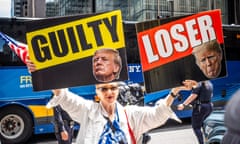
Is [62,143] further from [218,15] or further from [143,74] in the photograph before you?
[218,15]

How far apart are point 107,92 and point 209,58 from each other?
93 centimetres

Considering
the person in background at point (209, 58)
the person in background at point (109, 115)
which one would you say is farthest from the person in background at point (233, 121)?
the person in background at point (209, 58)

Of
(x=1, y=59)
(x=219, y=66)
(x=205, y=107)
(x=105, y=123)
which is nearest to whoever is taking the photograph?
(x=105, y=123)

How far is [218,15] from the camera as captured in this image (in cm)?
310

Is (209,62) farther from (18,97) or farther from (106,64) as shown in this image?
(18,97)

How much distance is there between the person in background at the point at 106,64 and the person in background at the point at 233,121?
69.7 inches

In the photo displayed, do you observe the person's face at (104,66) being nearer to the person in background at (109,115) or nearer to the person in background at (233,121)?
the person in background at (109,115)

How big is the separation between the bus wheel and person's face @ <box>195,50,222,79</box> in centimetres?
504

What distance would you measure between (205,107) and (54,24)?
5.32 feet

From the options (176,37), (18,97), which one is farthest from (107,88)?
(18,97)

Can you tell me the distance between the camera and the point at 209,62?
3152 millimetres

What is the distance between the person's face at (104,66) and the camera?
9.86ft

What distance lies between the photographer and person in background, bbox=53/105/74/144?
10.3 feet

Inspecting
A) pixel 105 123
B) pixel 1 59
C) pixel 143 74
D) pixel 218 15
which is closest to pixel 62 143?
pixel 105 123
